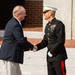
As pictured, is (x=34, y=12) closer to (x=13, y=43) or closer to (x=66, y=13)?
(x=66, y=13)

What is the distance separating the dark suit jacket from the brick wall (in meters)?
6.59

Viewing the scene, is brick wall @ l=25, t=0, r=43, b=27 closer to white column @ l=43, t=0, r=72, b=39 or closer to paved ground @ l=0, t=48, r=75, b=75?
white column @ l=43, t=0, r=72, b=39

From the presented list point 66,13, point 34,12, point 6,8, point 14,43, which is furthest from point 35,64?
point 34,12

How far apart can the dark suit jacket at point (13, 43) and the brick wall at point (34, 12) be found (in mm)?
6589

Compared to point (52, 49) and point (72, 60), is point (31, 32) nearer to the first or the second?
point (72, 60)

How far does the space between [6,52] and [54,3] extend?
3.78 m

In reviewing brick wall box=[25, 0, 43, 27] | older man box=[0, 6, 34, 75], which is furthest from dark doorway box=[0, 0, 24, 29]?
older man box=[0, 6, 34, 75]

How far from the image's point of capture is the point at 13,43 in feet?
21.4

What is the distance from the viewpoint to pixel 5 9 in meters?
12.3

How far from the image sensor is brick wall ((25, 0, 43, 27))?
13.1 metres

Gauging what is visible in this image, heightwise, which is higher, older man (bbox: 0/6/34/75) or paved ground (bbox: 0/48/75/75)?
older man (bbox: 0/6/34/75)

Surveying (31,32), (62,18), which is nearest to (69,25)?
(62,18)

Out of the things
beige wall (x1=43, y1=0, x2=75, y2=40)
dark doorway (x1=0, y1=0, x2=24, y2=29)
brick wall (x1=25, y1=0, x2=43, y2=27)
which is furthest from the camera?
brick wall (x1=25, y1=0, x2=43, y2=27)

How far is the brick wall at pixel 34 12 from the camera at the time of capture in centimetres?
1314
